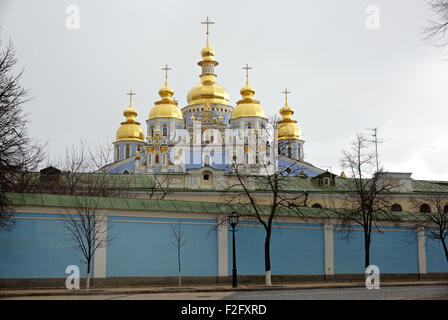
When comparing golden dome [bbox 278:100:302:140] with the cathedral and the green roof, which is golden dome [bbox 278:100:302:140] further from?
the green roof

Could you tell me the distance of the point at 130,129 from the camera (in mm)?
78312

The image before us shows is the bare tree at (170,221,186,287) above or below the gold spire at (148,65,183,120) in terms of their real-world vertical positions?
below

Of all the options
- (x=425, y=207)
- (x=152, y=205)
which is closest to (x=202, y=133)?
(x=425, y=207)

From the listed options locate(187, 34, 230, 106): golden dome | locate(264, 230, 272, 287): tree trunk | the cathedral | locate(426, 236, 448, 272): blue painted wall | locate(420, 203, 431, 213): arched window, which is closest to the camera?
locate(264, 230, 272, 287): tree trunk

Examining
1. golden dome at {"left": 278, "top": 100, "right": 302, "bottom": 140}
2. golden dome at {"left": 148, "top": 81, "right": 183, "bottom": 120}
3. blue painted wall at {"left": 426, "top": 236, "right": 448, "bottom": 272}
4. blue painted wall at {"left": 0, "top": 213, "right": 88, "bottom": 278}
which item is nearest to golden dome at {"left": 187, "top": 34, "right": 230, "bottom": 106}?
golden dome at {"left": 148, "top": 81, "right": 183, "bottom": 120}

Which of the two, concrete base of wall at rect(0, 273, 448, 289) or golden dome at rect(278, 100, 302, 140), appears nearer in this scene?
concrete base of wall at rect(0, 273, 448, 289)

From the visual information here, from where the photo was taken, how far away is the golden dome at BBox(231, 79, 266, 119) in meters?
68.2

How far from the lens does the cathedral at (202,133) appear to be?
198 ft

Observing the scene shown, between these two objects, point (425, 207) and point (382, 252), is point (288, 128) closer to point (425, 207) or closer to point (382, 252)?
point (425, 207)

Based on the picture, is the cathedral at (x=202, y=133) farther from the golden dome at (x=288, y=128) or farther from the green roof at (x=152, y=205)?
the green roof at (x=152, y=205)

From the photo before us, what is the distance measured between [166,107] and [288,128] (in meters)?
17.8

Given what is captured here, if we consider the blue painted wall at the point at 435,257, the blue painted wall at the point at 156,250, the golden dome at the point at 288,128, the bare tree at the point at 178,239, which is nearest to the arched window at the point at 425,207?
the blue painted wall at the point at 435,257

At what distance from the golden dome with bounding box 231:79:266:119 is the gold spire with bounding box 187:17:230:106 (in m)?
4.22
